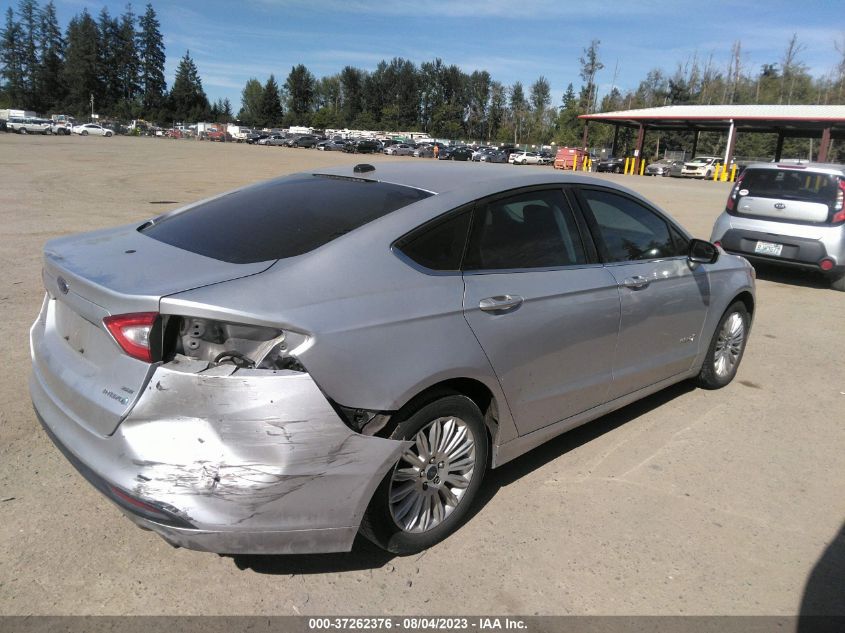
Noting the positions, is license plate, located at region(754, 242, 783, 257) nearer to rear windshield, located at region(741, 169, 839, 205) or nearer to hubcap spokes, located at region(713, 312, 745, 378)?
rear windshield, located at region(741, 169, 839, 205)

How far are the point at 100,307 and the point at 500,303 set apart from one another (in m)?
1.67

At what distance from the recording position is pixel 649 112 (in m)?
48.4

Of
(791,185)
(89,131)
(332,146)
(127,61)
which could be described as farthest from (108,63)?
(791,185)

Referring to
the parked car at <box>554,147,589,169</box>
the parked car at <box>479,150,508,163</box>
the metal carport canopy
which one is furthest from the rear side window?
the parked car at <box>479,150,508,163</box>

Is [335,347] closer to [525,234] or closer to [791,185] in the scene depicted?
[525,234]

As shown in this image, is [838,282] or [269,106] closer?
[838,282]

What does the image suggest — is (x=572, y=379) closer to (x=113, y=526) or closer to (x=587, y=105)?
(x=113, y=526)

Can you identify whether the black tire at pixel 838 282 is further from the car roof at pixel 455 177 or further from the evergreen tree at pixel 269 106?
the evergreen tree at pixel 269 106

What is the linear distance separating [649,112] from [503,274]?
165 feet

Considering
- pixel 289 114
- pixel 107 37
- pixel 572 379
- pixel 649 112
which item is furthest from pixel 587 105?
pixel 572 379

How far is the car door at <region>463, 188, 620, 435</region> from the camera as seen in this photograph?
9.99 ft

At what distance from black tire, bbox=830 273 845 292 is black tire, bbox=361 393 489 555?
8296 mm

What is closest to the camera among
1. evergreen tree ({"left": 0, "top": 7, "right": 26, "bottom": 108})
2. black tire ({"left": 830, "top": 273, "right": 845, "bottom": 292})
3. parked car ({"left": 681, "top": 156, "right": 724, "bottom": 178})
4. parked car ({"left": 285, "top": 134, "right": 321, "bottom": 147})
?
black tire ({"left": 830, "top": 273, "right": 845, "bottom": 292})

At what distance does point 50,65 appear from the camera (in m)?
125
